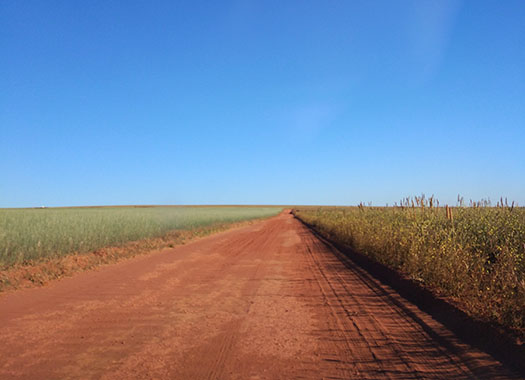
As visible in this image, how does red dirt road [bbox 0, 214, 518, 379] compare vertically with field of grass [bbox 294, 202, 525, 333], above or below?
below

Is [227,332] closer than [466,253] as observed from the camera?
Yes

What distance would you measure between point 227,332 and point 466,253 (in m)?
4.91

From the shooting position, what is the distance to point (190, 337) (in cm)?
464

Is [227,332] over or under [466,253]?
under

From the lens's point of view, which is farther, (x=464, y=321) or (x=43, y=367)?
(x=464, y=321)

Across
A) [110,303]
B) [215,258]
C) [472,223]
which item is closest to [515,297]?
[472,223]

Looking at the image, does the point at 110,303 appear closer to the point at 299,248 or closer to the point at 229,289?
the point at 229,289

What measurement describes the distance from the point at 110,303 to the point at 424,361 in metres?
5.37

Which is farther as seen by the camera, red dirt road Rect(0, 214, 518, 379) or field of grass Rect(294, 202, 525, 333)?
field of grass Rect(294, 202, 525, 333)

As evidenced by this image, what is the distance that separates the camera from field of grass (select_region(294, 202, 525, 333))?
5109 mm

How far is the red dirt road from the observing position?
3.65 m

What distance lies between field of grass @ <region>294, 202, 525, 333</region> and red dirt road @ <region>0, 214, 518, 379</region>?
0.91 m

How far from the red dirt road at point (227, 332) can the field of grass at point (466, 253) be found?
2.99 ft

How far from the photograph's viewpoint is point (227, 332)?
4.81 m
